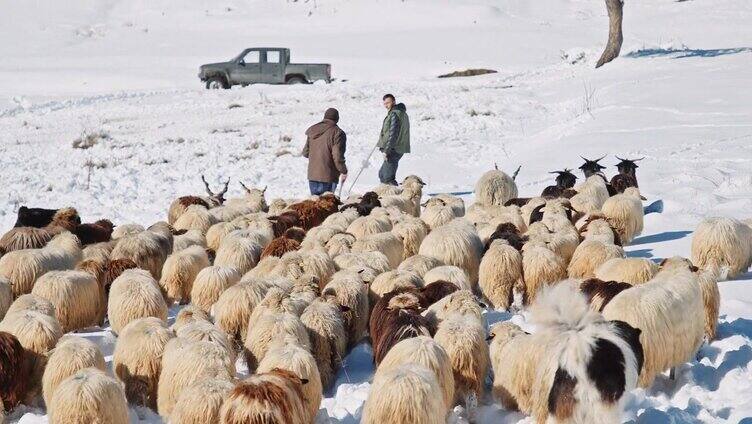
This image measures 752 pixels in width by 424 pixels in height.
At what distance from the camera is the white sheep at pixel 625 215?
417 inches

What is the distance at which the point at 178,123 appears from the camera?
71.7ft

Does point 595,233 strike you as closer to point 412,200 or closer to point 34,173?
point 412,200

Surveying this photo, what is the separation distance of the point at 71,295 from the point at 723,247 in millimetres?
Result: 5623

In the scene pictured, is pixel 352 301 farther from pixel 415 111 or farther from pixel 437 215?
pixel 415 111

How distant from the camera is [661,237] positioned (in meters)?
10.9

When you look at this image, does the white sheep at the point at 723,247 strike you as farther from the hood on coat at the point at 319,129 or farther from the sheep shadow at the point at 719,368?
the hood on coat at the point at 319,129

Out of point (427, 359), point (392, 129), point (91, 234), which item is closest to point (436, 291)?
point (427, 359)

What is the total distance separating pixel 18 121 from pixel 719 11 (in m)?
30.2

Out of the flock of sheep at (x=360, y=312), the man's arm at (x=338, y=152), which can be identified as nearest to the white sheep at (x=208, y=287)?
the flock of sheep at (x=360, y=312)

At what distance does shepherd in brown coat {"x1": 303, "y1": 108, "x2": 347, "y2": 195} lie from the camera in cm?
1334

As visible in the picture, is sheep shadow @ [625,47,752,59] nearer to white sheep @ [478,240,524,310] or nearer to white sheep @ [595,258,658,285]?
white sheep @ [478,240,524,310]

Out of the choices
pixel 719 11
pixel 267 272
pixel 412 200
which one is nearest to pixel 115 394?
pixel 267 272

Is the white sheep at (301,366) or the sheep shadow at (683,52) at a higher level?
the sheep shadow at (683,52)

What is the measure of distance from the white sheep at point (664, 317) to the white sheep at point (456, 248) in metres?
2.52
